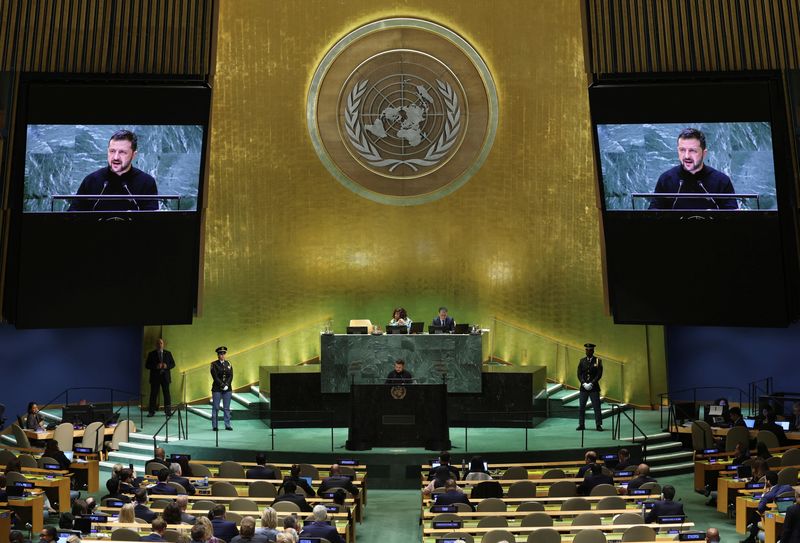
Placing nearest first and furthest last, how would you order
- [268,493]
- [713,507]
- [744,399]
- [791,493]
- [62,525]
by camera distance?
[62,525], [791,493], [268,493], [713,507], [744,399]

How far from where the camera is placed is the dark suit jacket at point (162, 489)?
12.7m

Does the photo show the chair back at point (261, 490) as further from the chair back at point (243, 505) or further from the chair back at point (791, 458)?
the chair back at point (791, 458)

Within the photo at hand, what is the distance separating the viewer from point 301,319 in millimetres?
21594

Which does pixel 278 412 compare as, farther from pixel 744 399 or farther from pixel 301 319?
pixel 744 399

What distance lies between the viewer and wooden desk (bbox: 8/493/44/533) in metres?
13.2

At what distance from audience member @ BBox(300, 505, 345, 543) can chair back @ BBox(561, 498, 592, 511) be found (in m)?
2.64

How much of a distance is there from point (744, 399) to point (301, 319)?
862 cm

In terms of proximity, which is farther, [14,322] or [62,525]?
[14,322]

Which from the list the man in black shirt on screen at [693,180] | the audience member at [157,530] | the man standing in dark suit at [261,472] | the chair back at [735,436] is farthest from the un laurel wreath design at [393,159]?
the audience member at [157,530]

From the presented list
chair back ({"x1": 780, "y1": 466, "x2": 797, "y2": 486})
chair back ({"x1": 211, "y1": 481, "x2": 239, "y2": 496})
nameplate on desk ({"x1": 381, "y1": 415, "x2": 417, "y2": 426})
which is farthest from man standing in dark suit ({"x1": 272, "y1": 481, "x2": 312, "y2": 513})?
chair back ({"x1": 780, "y1": 466, "x2": 797, "y2": 486})

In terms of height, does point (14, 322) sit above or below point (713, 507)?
above

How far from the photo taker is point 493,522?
11367 mm

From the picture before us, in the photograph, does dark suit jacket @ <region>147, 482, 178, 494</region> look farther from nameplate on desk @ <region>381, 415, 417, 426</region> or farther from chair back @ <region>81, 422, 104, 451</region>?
nameplate on desk @ <region>381, 415, 417, 426</region>

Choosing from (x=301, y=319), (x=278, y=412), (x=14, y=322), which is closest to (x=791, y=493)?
(x=278, y=412)
